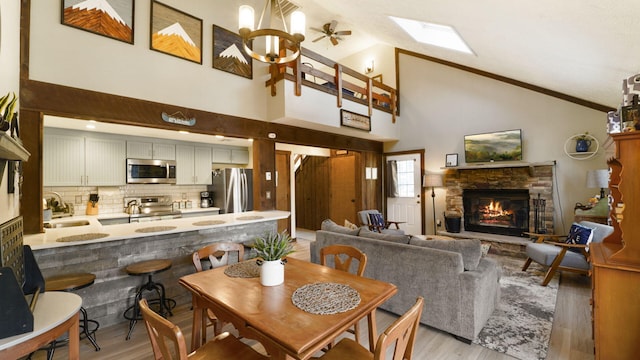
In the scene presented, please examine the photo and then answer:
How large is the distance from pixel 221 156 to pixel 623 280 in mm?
A: 5770

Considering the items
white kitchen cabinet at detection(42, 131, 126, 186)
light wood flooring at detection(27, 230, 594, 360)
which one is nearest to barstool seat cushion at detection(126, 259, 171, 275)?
light wood flooring at detection(27, 230, 594, 360)

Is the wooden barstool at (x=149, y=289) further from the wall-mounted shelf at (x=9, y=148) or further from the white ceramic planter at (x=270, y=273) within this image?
the white ceramic planter at (x=270, y=273)

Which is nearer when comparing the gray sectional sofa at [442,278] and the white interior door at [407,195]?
the gray sectional sofa at [442,278]

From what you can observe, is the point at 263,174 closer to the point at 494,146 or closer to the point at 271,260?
the point at 271,260

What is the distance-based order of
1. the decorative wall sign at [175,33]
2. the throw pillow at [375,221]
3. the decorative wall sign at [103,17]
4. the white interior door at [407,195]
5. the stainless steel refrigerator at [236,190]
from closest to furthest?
the decorative wall sign at [103,17] < the decorative wall sign at [175,33] < the stainless steel refrigerator at [236,190] < the throw pillow at [375,221] < the white interior door at [407,195]

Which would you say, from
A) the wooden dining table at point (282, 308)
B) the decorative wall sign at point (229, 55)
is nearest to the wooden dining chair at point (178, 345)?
the wooden dining table at point (282, 308)

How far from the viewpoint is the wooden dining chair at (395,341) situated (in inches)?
39.3

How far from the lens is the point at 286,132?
4.75 m

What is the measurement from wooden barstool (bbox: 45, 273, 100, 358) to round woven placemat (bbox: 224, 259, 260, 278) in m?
1.27

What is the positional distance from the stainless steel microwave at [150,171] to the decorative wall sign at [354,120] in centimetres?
331

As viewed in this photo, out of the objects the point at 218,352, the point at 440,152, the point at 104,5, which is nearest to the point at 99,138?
the point at 104,5

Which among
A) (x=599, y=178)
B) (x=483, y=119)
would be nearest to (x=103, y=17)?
(x=483, y=119)

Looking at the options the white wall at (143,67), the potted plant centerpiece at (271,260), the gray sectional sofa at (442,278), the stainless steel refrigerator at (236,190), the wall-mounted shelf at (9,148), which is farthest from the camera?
the stainless steel refrigerator at (236,190)

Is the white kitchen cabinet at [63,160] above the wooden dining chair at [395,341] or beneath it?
above
